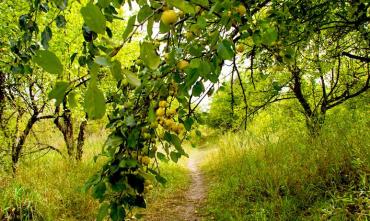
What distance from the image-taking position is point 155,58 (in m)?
1.02

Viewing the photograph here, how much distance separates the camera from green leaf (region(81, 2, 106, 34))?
793 mm

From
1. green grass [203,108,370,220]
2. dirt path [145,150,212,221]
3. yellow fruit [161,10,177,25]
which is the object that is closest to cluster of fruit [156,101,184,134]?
yellow fruit [161,10,177,25]

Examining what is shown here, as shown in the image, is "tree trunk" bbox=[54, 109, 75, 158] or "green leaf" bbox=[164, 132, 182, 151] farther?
"tree trunk" bbox=[54, 109, 75, 158]

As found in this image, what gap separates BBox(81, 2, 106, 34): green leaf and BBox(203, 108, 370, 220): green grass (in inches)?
121

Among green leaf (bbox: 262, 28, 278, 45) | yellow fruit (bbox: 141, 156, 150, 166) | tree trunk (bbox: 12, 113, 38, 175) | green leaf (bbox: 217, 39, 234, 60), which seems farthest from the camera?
tree trunk (bbox: 12, 113, 38, 175)

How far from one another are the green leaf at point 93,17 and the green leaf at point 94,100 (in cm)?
14

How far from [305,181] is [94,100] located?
468 cm

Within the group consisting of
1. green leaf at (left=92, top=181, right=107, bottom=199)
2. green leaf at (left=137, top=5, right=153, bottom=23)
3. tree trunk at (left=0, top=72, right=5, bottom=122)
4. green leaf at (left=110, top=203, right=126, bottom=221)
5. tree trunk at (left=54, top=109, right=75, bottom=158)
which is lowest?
green leaf at (left=110, top=203, right=126, bottom=221)

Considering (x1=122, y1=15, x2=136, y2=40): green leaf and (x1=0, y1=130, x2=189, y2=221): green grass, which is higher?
(x1=122, y1=15, x2=136, y2=40): green leaf

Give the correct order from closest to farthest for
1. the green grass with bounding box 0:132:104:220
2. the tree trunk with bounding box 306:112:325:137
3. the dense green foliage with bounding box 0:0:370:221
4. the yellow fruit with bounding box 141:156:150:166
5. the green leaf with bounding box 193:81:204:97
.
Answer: the dense green foliage with bounding box 0:0:370:221
the green leaf with bounding box 193:81:204:97
the yellow fruit with bounding box 141:156:150:166
the green grass with bounding box 0:132:104:220
the tree trunk with bounding box 306:112:325:137

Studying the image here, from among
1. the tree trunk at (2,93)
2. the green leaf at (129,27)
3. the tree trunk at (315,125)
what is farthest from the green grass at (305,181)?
the tree trunk at (2,93)

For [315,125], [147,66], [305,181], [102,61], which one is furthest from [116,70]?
[315,125]

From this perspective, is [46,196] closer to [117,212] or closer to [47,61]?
[117,212]

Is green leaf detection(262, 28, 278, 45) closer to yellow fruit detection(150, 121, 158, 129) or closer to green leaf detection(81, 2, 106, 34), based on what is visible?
yellow fruit detection(150, 121, 158, 129)
